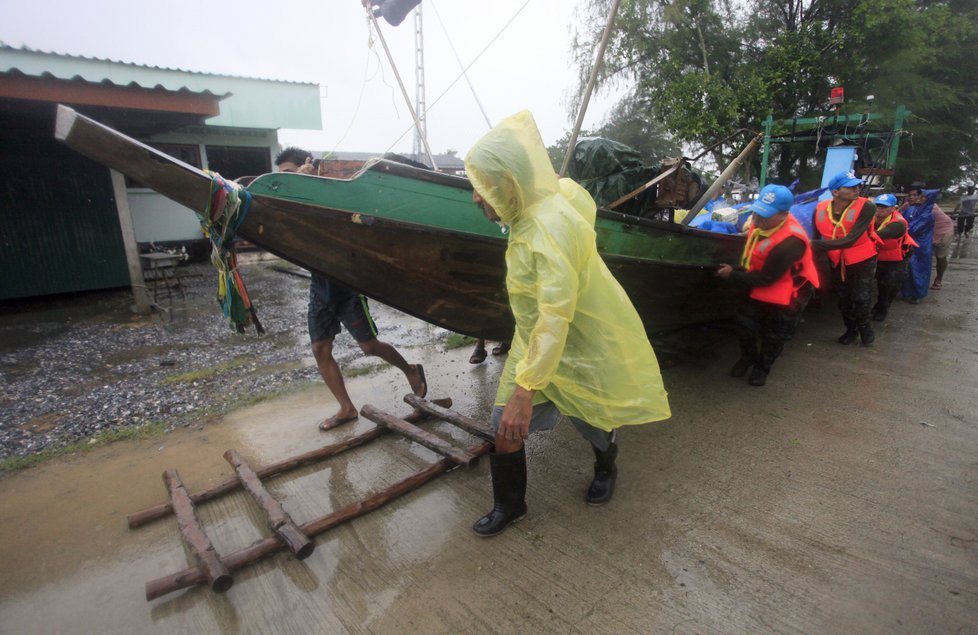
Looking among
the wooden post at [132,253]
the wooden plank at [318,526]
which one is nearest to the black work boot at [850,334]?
the wooden plank at [318,526]

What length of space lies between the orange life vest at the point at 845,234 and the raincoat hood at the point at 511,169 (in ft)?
13.1

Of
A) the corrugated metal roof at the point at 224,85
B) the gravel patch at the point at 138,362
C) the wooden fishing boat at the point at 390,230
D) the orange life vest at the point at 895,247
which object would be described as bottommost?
the gravel patch at the point at 138,362

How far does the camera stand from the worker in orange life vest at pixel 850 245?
4.42m

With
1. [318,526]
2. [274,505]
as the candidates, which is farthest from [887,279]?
[274,505]

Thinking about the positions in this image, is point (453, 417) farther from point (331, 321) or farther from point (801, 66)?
point (801, 66)

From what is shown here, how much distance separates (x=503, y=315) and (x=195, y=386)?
2723 mm

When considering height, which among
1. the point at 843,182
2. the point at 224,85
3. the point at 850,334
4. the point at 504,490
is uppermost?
the point at 224,85

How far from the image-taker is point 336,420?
10.9 feet

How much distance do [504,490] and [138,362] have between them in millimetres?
4197

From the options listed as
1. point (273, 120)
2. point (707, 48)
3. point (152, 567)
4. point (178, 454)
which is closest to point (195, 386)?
point (178, 454)

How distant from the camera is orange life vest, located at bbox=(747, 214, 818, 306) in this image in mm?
3496

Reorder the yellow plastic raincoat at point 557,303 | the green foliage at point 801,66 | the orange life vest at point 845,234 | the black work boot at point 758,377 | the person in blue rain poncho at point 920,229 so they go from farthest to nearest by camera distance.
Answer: the green foliage at point 801,66
the person in blue rain poncho at point 920,229
the orange life vest at point 845,234
the black work boot at point 758,377
the yellow plastic raincoat at point 557,303

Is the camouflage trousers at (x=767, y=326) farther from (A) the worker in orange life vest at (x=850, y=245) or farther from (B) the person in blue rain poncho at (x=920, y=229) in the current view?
(B) the person in blue rain poncho at (x=920, y=229)

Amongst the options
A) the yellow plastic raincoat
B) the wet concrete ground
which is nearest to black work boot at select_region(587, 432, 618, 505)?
the wet concrete ground
